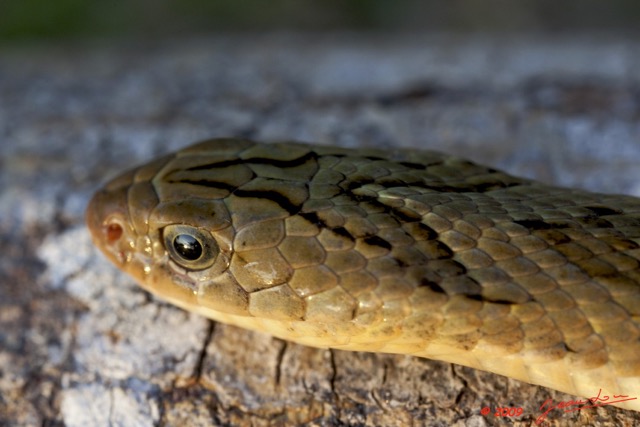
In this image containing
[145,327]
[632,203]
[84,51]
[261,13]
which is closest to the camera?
[632,203]

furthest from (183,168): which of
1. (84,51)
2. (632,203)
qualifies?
(84,51)

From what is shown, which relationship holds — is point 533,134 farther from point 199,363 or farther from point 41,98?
point 41,98

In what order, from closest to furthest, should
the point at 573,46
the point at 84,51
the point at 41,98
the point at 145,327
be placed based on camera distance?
the point at 145,327, the point at 41,98, the point at 573,46, the point at 84,51

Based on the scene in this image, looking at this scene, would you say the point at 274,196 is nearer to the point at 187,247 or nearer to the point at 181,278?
the point at 187,247

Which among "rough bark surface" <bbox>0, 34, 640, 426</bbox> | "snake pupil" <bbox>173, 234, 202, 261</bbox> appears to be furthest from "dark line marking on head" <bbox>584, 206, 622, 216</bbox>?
"snake pupil" <bbox>173, 234, 202, 261</bbox>

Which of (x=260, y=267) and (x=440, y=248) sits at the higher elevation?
(x=440, y=248)

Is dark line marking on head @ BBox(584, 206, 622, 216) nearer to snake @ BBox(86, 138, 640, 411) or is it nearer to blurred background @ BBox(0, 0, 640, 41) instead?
snake @ BBox(86, 138, 640, 411)

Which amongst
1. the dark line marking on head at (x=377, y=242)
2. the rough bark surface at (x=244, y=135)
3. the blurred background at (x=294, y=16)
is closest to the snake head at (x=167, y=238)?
the rough bark surface at (x=244, y=135)

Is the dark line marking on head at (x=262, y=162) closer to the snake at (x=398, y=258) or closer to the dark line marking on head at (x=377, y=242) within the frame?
the snake at (x=398, y=258)
